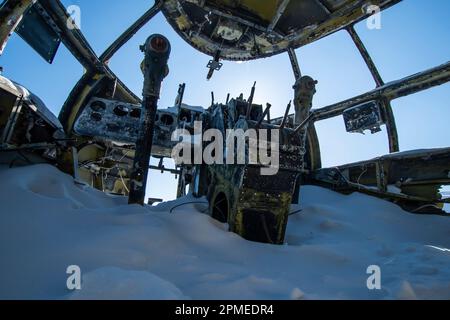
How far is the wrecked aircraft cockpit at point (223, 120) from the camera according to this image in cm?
303

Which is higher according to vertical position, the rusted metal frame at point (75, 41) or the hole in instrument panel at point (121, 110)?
the rusted metal frame at point (75, 41)

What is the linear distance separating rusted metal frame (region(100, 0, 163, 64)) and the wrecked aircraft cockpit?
0.10 feet

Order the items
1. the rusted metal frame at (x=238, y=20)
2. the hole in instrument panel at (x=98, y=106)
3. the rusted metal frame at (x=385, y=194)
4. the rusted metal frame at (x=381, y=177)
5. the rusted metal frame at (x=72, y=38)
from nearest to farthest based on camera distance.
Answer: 1. the rusted metal frame at (x=72, y=38)
2. the rusted metal frame at (x=385, y=194)
3. the rusted metal frame at (x=381, y=177)
4. the hole in instrument panel at (x=98, y=106)
5. the rusted metal frame at (x=238, y=20)

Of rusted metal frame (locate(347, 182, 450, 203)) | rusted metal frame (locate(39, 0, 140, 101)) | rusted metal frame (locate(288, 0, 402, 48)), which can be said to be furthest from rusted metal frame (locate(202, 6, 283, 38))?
rusted metal frame (locate(347, 182, 450, 203))

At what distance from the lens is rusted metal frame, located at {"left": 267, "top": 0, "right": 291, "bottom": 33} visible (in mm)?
7703

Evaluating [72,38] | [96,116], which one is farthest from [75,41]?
[96,116]

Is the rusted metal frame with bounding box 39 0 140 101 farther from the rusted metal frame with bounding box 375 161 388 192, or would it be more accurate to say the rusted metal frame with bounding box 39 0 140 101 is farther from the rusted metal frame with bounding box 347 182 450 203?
the rusted metal frame with bounding box 375 161 388 192

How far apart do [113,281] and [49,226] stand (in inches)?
50.7

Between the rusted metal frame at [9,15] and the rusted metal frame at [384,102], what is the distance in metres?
8.40

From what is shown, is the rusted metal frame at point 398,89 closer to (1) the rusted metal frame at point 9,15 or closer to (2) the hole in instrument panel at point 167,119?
(2) the hole in instrument panel at point 167,119

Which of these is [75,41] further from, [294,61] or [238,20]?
[294,61]

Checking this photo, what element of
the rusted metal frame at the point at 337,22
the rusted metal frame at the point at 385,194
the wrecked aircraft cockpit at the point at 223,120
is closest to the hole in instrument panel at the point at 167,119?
the wrecked aircraft cockpit at the point at 223,120

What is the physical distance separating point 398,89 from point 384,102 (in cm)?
46
